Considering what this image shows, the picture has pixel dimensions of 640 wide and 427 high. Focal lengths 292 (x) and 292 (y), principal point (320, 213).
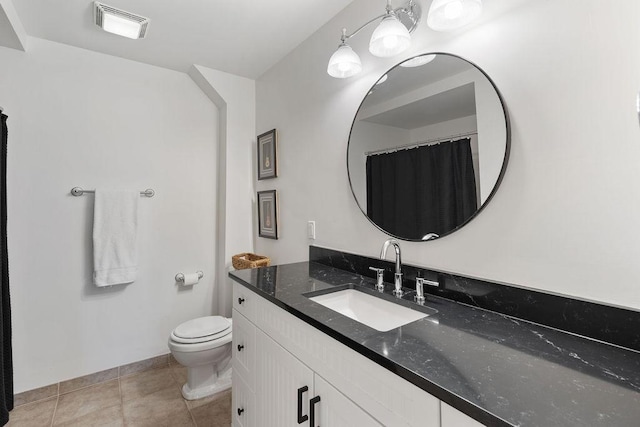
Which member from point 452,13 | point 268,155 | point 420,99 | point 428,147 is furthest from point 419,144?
point 268,155

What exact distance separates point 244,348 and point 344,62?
1.51 metres

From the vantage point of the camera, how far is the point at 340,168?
5.66ft

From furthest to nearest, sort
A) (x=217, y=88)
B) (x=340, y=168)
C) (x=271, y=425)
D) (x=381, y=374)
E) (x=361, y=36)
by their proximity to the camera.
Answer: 1. (x=217, y=88)
2. (x=340, y=168)
3. (x=361, y=36)
4. (x=271, y=425)
5. (x=381, y=374)

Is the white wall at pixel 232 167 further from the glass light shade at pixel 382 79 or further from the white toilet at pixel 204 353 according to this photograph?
the glass light shade at pixel 382 79

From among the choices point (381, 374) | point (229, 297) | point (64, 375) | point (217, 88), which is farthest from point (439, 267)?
point (64, 375)

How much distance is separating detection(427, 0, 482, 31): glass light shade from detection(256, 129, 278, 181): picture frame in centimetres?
145

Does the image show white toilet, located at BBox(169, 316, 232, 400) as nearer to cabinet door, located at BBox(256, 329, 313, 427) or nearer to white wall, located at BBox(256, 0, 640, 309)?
cabinet door, located at BBox(256, 329, 313, 427)

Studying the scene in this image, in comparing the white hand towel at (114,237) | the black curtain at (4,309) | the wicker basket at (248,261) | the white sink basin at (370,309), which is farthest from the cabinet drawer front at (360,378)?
the black curtain at (4,309)

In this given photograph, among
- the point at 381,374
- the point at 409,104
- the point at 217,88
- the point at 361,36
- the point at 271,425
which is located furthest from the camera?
the point at 217,88

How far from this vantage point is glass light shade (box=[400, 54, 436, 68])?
49.5 inches

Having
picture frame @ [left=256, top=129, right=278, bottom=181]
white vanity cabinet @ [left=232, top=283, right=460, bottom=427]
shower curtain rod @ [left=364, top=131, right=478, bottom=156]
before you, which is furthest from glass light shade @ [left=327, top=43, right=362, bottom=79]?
white vanity cabinet @ [left=232, top=283, right=460, bottom=427]

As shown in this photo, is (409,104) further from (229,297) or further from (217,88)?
(229,297)

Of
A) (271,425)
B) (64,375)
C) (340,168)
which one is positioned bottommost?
(64,375)

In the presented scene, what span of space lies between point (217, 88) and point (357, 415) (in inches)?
99.5
